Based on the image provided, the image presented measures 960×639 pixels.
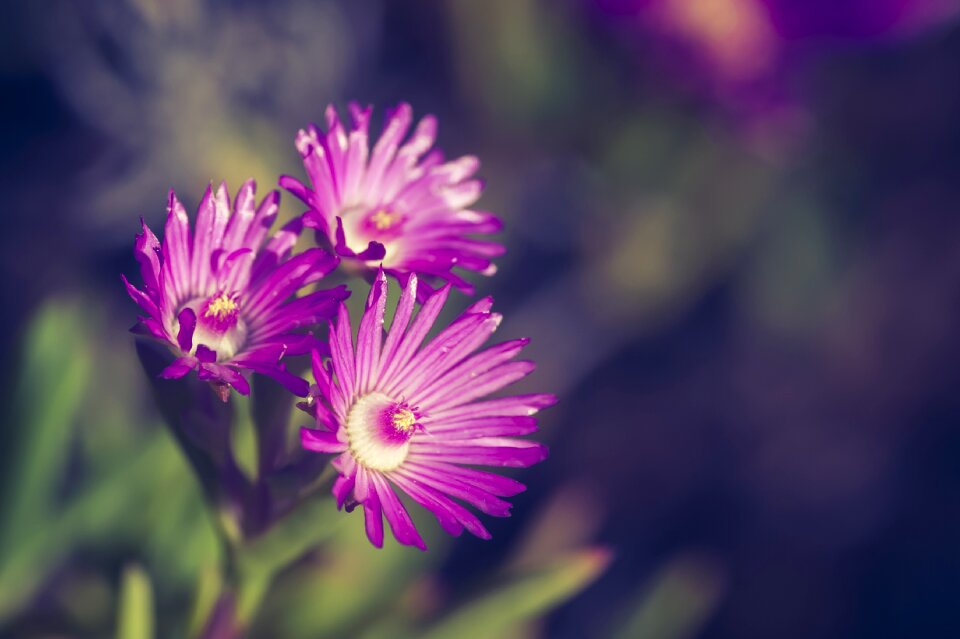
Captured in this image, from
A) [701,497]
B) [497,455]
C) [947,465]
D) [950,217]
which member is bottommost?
[497,455]

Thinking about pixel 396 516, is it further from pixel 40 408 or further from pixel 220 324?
pixel 40 408

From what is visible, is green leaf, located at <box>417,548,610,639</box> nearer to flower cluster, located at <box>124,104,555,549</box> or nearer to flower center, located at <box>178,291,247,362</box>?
flower cluster, located at <box>124,104,555,549</box>

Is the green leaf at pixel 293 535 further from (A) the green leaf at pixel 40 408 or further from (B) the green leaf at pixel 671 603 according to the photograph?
(B) the green leaf at pixel 671 603

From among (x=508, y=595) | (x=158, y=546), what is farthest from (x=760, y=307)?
(x=158, y=546)

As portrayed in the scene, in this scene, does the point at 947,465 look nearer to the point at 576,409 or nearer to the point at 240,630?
the point at 576,409

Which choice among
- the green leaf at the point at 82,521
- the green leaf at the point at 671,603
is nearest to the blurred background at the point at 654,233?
the green leaf at the point at 671,603

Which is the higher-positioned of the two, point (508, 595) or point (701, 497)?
point (701, 497)

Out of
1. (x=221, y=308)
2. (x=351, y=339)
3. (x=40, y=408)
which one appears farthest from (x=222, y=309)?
(x=40, y=408)
